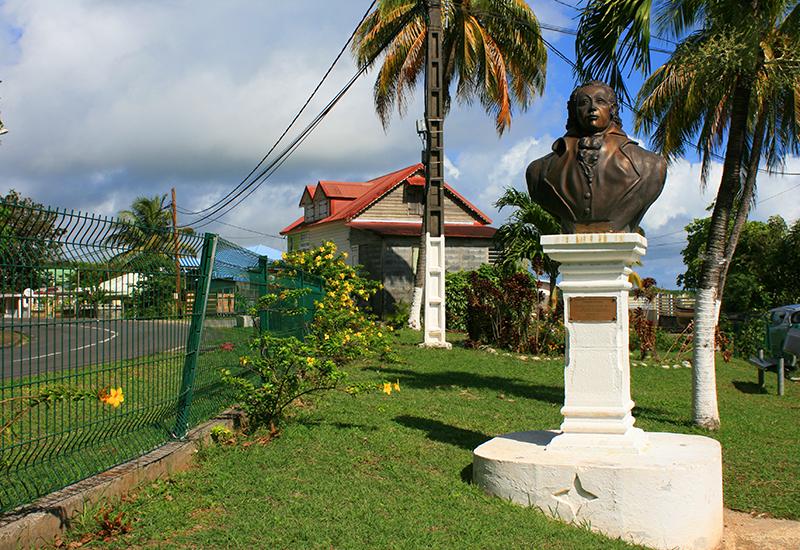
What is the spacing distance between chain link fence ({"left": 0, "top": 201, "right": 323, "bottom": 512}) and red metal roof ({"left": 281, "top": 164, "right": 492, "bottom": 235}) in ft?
72.6

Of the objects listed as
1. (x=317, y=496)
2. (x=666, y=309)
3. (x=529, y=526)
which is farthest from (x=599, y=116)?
(x=666, y=309)

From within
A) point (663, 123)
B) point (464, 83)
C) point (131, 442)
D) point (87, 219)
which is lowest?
point (131, 442)

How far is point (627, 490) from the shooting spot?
18.2 ft

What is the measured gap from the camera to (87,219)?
4.66 m

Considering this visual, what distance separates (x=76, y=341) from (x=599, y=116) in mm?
4235

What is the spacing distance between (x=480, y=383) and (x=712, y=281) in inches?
147

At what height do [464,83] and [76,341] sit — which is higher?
[464,83]

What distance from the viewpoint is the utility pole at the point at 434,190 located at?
658 inches

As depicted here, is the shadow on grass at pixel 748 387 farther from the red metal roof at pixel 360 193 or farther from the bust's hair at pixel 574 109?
the red metal roof at pixel 360 193

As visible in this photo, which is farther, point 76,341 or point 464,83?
point 464,83

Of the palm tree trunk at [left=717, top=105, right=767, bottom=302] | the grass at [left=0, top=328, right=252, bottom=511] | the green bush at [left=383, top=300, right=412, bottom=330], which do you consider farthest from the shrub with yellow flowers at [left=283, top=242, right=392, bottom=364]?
the palm tree trunk at [left=717, top=105, right=767, bottom=302]

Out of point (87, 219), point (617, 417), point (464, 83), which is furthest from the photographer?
point (464, 83)

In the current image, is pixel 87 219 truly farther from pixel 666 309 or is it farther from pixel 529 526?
pixel 666 309

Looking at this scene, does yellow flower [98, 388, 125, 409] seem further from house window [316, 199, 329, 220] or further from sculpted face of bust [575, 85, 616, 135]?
house window [316, 199, 329, 220]
